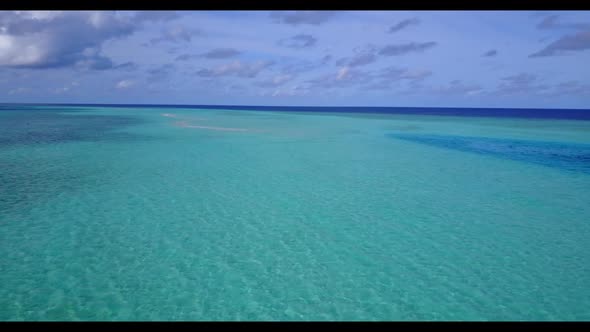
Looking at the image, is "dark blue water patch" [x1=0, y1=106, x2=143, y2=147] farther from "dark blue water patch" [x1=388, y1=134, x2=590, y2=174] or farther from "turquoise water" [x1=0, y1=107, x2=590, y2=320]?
"dark blue water patch" [x1=388, y1=134, x2=590, y2=174]

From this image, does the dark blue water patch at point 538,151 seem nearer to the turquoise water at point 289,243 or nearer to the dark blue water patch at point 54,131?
the turquoise water at point 289,243

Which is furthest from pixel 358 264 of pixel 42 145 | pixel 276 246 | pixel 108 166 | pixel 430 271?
pixel 42 145

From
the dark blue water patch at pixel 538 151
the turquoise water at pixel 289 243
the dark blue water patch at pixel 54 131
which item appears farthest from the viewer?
the dark blue water patch at pixel 54 131

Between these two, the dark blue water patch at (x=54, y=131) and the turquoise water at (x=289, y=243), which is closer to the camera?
the turquoise water at (x=289, y=243)

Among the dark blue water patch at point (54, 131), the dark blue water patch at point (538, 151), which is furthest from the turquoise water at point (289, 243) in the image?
the dark blue water patch at point (54, 131)

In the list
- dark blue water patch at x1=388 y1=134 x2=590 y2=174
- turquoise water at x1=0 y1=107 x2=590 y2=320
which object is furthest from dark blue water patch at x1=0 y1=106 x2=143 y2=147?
dark blue water patch at x1=388 y1=134 x2=590 y2=174

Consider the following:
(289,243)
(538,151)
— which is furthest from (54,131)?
(538,151)

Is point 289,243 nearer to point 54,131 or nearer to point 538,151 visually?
point 538,151
